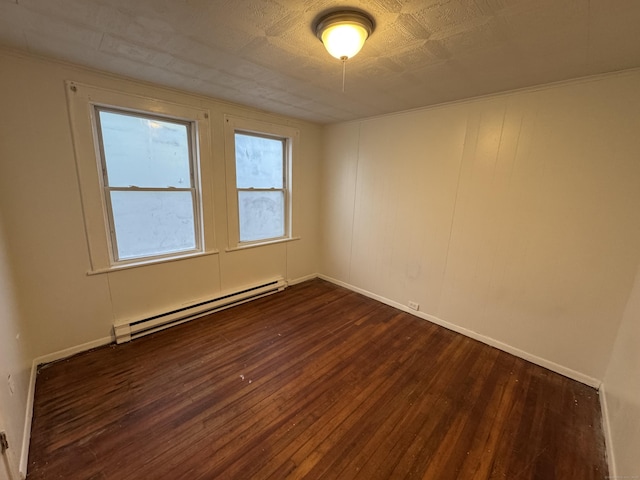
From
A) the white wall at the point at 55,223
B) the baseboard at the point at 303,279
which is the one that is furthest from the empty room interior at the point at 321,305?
the baseboard at the point at 303,279

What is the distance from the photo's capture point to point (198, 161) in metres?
2.77

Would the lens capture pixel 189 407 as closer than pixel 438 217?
Yes

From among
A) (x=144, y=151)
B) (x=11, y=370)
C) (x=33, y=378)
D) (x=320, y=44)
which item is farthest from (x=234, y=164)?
(x=33, y=378)

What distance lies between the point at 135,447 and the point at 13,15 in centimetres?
248

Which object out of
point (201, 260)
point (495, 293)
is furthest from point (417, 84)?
point (201, 260)

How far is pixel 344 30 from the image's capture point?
53.3 inches

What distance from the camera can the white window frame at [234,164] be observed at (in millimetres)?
2975

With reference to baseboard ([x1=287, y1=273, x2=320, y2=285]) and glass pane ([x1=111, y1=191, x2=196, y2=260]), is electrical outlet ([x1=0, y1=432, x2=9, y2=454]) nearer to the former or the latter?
glass pane ([x1=111, y1=191, x2=196, y2=260])

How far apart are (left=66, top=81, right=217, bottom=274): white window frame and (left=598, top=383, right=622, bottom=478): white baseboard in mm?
3577

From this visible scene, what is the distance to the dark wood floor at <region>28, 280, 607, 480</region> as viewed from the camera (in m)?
1.46

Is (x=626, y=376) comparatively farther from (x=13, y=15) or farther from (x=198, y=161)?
(x=13, y=15)

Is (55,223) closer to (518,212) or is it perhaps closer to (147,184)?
(147,184)

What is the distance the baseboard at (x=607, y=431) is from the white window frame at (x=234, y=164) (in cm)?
341

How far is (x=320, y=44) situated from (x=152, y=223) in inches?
88.6
